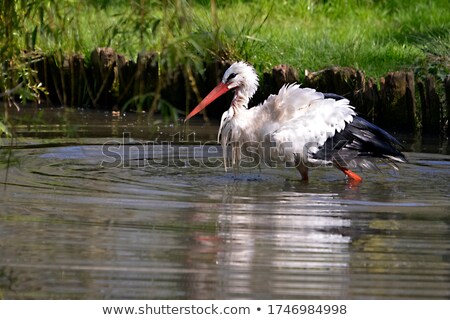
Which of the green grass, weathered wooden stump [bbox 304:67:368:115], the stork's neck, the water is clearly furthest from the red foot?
weathered wooden stump [bbox 304:67:368:115]

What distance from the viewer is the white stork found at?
8914 millimetres

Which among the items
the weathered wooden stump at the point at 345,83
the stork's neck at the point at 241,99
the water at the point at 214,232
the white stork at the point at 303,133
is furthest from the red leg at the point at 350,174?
the weathered wooden stump at the point at 345,83

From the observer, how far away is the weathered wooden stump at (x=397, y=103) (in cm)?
1118

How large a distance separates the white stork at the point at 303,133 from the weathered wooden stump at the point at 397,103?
1992 millimetres

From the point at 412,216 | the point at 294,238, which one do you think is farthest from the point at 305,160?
the point at 294,238

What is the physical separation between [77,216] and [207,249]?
120cm

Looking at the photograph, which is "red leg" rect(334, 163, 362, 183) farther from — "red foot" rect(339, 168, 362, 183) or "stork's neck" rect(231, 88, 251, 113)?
"stork's neck" rect(231, 88, 251, 113)

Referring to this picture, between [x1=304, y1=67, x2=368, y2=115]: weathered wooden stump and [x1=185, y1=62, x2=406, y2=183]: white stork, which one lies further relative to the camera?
[x1=304, y1=67, x2=368, y2=115]: weathered wooden stump

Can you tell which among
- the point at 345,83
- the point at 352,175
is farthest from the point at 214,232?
the point at 345,83

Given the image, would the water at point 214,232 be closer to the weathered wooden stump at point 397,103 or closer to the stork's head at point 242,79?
the stork's head at point 242,79

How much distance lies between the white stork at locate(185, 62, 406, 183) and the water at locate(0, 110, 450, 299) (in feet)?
0.72

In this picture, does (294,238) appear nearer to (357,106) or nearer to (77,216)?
(77,216)

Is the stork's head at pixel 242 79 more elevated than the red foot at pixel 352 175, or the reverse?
the stork's head at pixel 242 79

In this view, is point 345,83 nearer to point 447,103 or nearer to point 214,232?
point 447,103
